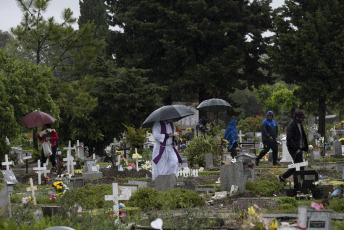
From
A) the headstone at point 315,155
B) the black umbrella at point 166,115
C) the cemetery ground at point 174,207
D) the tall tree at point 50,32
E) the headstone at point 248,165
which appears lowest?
the cemetery ground at point 174,207

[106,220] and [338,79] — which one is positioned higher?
[338,79]

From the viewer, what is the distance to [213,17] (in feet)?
133

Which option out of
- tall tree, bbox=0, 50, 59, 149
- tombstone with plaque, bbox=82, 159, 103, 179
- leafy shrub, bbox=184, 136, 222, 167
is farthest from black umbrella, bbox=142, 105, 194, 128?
leafy shrub, bbox=184, 136, 222, 167

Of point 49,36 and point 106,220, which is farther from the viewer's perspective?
point 49,36

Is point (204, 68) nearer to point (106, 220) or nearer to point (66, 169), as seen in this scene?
point (66, 169)

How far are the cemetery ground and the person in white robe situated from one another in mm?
574

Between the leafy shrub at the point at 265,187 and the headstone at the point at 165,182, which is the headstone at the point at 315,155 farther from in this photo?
the headstone at the point at 165,182

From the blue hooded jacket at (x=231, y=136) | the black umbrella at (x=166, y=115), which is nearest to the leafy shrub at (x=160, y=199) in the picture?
the black umbrella at (x=166, y=115)

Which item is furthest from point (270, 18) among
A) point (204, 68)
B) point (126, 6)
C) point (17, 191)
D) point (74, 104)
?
point (17, 191)

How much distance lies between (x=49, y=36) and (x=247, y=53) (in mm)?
16371

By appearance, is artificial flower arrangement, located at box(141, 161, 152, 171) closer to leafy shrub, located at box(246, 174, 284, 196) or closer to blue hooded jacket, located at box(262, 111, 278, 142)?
blue hooded jacket, located at box(262, 111, 278, 142)

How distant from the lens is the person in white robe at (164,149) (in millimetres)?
16406

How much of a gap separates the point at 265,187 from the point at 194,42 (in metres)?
27.1

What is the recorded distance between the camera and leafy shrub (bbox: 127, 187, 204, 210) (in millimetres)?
11984
